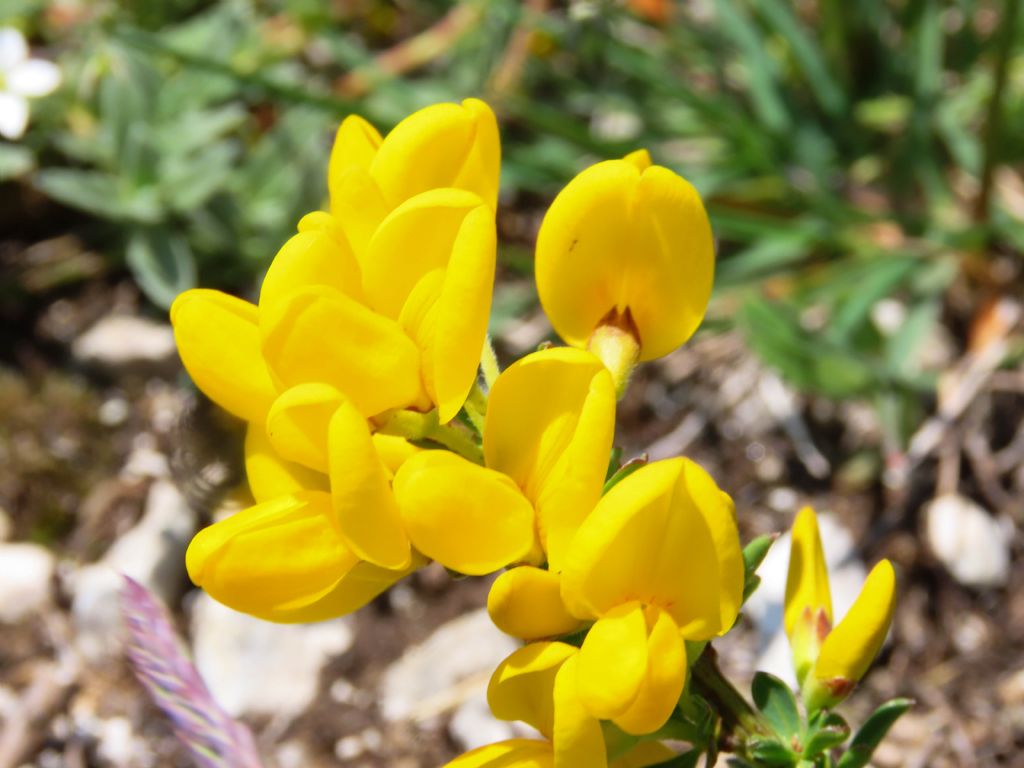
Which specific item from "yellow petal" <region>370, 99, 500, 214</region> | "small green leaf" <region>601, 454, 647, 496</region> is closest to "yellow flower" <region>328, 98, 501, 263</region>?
"yellow petal" <region>370, 99, 500, 214</region>

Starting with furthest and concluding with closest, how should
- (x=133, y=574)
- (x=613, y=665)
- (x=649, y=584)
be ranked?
(x=133, y=574) < (x=649, y=584) < (x=613, y=665)

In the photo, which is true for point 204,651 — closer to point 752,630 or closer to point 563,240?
point 752,630

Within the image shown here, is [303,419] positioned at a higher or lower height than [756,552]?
higher

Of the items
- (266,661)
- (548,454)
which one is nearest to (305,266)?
(548,454)

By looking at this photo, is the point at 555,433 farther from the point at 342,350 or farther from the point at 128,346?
the point at 128,346

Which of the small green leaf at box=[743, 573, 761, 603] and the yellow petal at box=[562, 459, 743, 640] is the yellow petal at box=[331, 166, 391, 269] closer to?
the yellow petal at box=[562, 459, 743, 640]

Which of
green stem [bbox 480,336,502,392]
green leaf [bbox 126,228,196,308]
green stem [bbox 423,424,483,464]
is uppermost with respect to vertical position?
green stem [bbox 480,336,502,392]

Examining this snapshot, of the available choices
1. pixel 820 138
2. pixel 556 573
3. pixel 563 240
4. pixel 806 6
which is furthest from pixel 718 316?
pixel 556 573
